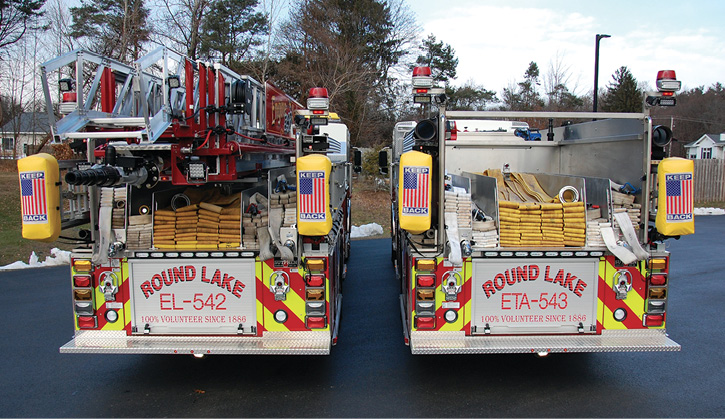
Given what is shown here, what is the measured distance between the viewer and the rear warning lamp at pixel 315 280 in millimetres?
4289

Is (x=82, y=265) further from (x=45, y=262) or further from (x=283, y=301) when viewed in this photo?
(x=45, y=262)

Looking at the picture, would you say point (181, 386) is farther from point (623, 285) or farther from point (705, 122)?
point (705, 122)

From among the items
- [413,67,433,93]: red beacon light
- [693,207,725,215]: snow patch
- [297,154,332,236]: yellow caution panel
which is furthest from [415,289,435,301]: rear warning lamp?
[693,207,725,215]: snow patch

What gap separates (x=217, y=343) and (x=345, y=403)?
1.22 metres

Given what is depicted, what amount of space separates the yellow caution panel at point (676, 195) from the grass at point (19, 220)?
931 cm

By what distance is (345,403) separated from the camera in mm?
4305

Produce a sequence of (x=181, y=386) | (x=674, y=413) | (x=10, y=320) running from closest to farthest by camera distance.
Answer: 1. (x=674, y=413)
2. (x=181, y=386)
3. (x=10, y=320)

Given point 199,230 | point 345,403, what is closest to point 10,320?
point 199,230

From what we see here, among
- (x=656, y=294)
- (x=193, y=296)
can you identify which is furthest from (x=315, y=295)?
(x=656, y=294)

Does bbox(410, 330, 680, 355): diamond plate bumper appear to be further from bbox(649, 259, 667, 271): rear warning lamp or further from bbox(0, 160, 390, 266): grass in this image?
bbox(0, 160, 390, 266): grass

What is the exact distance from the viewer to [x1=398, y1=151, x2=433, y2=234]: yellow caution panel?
3.89 metres

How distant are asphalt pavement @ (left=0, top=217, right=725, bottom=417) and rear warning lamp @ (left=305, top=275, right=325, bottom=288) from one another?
1039 mm

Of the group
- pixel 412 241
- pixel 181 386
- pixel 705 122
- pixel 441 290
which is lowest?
pixel 181 386

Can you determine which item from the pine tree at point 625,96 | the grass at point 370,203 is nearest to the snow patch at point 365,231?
the grass at point 370,203
